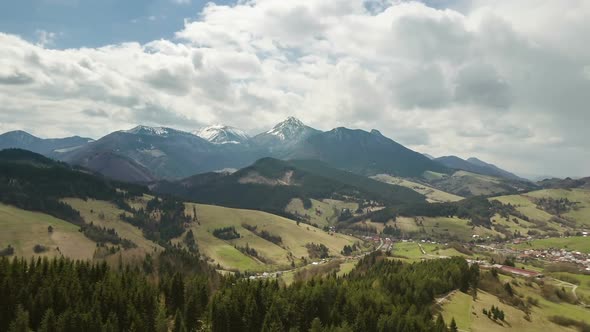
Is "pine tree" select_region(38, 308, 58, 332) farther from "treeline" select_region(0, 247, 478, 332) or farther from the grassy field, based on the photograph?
the grassy field

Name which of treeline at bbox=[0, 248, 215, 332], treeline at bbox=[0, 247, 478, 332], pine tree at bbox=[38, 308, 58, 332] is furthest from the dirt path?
pine tree at bbox=[38, 308, 58, 332]

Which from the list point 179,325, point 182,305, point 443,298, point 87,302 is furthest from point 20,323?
point 443,298

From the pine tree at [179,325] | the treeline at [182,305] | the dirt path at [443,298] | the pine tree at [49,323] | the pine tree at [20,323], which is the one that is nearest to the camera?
the pine tree at [20,323]

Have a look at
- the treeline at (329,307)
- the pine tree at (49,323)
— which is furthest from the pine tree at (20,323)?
the treeline at (329,307)

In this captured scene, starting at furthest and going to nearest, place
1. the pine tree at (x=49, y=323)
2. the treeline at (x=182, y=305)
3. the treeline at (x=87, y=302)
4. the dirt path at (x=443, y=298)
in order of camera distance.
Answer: the dirt path at (x=443, y=298) < the treeline at (x=182, y=305) < the treeline at (x=87, y=302) < the pine tree at (x=49, y=323)

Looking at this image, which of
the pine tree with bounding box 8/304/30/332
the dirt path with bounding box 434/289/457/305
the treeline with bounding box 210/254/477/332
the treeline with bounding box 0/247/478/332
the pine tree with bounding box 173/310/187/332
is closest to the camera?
the pine tree with bounding box 8/304/30/332

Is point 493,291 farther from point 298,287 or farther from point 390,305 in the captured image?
point 298,287

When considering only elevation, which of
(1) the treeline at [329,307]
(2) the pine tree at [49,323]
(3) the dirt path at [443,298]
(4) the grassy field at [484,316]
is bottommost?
(4) the grassy field at [484,316]

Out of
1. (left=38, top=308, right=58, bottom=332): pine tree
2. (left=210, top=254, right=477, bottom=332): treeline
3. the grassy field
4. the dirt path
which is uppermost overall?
(left=38, top=308, right=58, bottom=332): pine tree

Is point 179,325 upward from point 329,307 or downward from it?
upward

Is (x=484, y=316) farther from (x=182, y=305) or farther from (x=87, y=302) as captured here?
(x=87, y=302)

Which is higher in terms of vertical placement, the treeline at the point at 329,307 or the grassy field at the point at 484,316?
the treeline at the point at 329,307

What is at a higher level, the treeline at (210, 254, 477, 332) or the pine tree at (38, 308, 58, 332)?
the pine tree at (38, 308, 58, 332)

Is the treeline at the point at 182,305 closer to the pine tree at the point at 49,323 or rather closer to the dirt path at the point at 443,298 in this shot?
the pine tree at the point at 49,323
